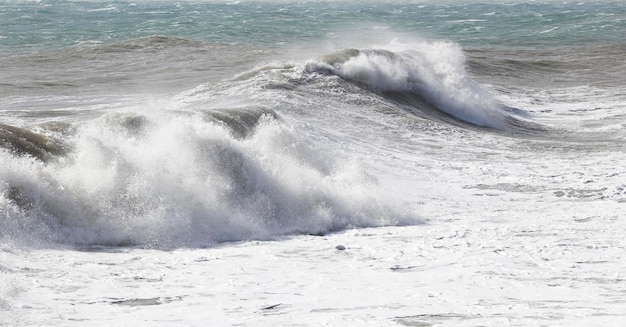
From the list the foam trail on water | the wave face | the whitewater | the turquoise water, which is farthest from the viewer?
the turquoise water

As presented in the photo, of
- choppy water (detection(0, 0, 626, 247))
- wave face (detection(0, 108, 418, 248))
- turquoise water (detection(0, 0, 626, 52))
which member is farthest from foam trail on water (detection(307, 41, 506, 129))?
turquoise water (detection(0, 0, 626, 52))

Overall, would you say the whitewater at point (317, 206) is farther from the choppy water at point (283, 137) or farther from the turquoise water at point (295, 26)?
the turquoise water at point (295, 26)

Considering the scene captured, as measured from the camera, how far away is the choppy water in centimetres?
873

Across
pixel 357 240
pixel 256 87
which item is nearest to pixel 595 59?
pixel 256 87

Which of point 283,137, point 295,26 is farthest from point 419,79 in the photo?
point 295,26

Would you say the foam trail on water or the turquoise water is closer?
the foam trail on water

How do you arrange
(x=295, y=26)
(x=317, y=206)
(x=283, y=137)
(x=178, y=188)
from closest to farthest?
(x=178, y=188), (x=317, y=206), (x=283, y=137), (x=295, y=26)

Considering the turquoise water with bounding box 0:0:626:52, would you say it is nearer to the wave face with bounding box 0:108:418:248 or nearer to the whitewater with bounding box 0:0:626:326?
the whitewater with bounding box 0:0:626:326

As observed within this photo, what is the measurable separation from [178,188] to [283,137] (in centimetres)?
248

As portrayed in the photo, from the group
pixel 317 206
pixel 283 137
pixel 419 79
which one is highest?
pixel 283 137

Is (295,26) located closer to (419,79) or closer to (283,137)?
(419,79)

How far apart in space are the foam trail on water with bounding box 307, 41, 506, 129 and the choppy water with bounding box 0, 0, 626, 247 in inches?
1.9

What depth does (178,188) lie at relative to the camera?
9.17 meters

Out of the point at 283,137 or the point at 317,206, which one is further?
the point at 283,137
